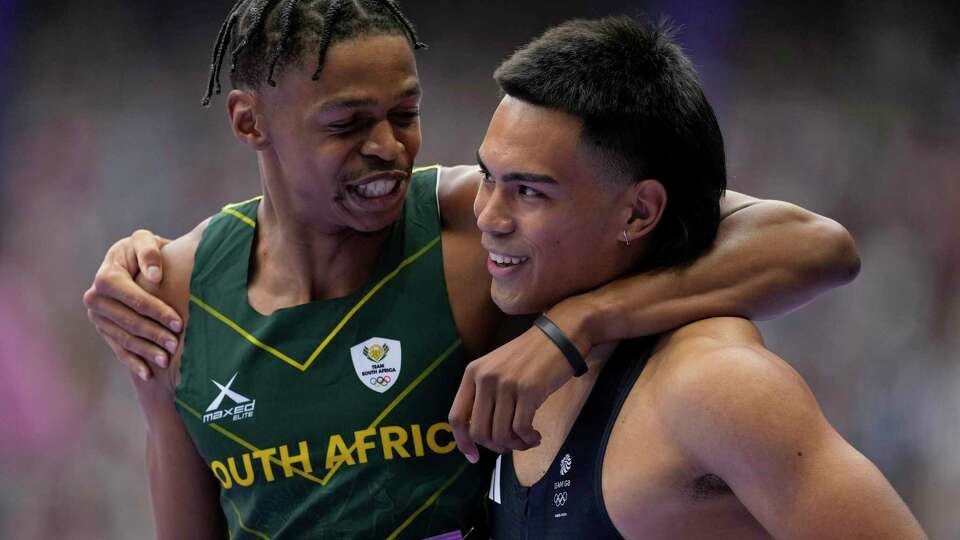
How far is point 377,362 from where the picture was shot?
250cm

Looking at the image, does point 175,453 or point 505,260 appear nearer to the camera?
point 505,260

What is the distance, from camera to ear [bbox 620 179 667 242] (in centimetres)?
209

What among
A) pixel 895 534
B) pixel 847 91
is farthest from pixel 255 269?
pixel 847 91

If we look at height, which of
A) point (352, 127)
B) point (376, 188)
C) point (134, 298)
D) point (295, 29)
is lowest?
point (134, 298)

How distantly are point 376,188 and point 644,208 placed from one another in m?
0.60

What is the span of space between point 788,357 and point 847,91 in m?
1.12

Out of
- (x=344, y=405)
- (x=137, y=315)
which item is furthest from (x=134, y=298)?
(x=344, y=405)

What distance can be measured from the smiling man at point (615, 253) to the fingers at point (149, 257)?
2.74ft

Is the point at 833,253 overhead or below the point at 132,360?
overhead

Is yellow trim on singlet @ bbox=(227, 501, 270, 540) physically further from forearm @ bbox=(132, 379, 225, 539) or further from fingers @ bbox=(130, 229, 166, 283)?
fingers @ bbox=(130, 229, 166, 283)

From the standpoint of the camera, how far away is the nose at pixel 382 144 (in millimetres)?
2385

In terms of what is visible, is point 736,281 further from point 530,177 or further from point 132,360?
point 132,360

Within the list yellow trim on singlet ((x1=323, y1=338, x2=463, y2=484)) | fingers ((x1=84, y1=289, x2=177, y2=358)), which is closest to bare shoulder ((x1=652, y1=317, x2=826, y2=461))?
yellow trim on singlet ((x1=323, y1=338, x2=463, y2=484))

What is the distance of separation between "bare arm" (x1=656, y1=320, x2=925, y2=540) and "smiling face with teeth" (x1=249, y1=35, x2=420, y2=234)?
844 millimetres
